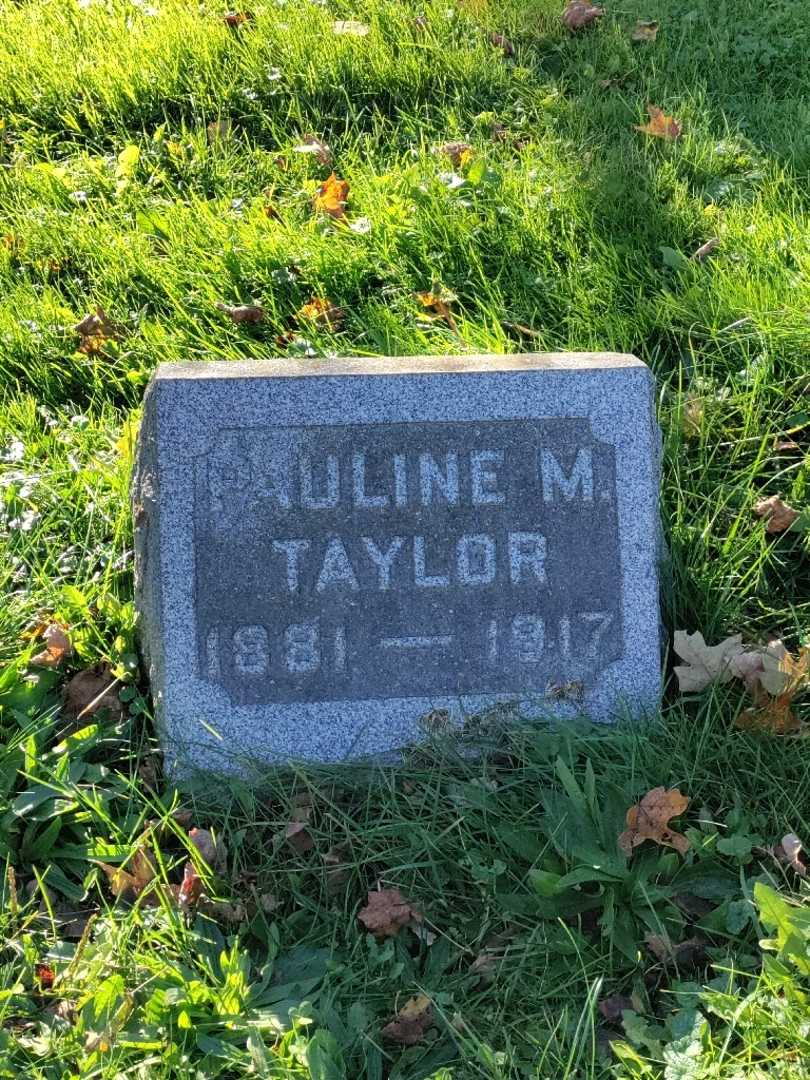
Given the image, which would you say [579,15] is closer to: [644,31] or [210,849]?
[644,31]

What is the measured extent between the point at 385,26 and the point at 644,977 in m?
3.49

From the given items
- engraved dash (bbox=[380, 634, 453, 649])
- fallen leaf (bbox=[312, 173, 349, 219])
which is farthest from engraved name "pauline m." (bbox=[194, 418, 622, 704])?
fallen leaf (bbox=[312, 173, 349, 219])

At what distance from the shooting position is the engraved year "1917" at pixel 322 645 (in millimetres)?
2262

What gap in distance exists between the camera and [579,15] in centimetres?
425

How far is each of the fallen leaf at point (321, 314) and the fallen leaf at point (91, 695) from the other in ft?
3.86

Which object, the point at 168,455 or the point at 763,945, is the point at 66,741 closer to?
the point at 168,455

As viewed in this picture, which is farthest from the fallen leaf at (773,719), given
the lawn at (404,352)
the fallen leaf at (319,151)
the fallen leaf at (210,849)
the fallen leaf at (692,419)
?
the fallen leaf at (319,151)

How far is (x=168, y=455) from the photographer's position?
2.26m

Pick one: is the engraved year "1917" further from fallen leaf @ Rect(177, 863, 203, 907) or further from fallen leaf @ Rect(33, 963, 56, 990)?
fallen leaf @ Rect(33, 963, 56, 990)

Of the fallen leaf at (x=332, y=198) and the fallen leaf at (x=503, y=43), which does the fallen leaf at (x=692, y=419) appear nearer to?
the fallen leaf at (x=332, y=198)

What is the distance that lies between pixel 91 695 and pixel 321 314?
4.15 ft

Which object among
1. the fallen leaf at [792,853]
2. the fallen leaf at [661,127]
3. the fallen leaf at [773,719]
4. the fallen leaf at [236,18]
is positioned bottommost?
the fallen leaf at [792,853]

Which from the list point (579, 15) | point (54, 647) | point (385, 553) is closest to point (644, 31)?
point (579, 15)

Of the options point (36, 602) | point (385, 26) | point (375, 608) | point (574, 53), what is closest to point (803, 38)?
point (574, 53)
